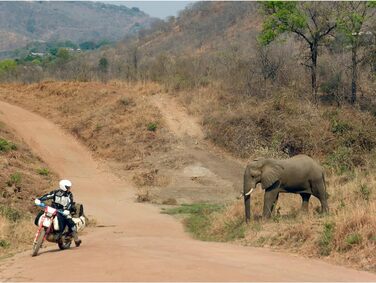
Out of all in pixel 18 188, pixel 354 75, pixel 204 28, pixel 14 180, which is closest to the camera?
pixel 18 188

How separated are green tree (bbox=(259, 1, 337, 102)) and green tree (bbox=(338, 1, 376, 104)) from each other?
59 centimetres

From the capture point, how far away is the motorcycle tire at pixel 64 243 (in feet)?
39.7

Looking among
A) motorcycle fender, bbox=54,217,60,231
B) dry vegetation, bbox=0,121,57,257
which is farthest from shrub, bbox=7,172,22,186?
motorcycle fender, bbox=54,217,60,231

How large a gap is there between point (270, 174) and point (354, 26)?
1855cm

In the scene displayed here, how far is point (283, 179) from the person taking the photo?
15.1 m

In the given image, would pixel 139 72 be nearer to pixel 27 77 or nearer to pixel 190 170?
pixel 27 77

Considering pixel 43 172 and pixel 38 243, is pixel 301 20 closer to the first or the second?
pixel 43 172

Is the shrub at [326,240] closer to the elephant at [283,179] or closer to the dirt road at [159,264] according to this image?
the dirt road at [159,264]

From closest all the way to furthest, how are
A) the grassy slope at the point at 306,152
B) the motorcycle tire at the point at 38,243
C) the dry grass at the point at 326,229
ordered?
the dry grass at the point at 326,229
the grassy slope at the point at 306,152
the motorcycle tire at the point at 38,243

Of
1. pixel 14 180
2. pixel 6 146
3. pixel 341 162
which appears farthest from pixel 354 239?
pixel 6 146

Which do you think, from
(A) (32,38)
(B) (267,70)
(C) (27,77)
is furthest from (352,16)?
(A) (32,38)

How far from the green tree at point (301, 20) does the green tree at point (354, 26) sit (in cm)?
59

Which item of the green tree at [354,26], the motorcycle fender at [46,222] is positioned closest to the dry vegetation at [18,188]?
the motorcycle fender at [46,222]

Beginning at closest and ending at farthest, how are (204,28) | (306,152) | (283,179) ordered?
(283,179), (306,152), (204,28)
